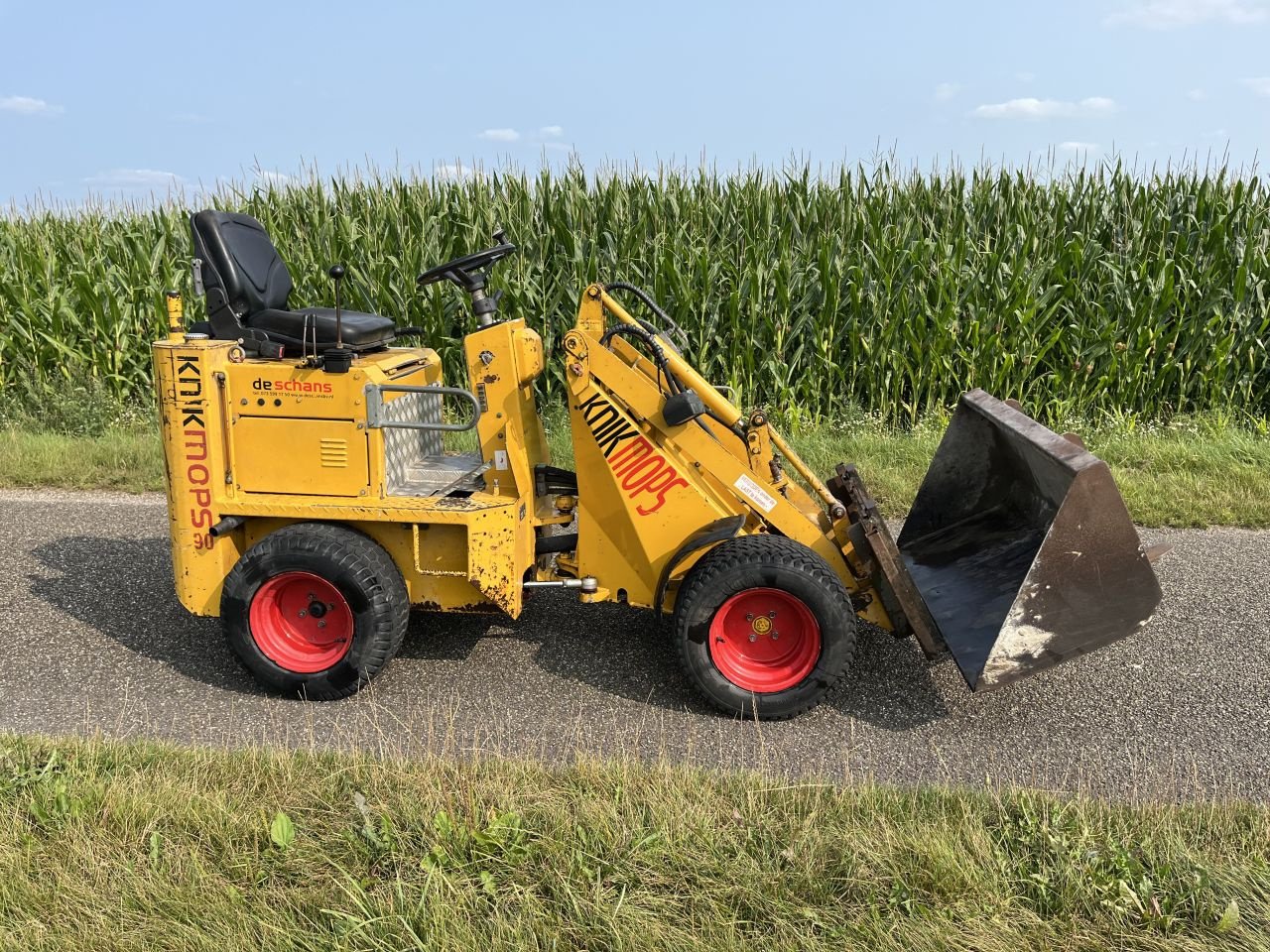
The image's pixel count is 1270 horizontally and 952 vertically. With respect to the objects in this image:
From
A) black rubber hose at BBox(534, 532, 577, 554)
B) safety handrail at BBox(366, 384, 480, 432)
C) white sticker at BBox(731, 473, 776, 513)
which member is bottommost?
black rubber hose at BBox(534, 532, 577, 554)

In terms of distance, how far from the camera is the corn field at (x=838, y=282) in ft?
29.4

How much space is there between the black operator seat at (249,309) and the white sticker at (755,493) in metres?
1.89

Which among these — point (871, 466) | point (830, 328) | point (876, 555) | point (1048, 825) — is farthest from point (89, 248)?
point (1048, 825)

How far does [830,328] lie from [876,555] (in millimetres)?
5040

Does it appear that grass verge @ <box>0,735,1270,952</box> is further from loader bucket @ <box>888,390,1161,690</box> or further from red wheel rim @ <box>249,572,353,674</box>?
red wheel rim @ <box>249,572,353,674</box>

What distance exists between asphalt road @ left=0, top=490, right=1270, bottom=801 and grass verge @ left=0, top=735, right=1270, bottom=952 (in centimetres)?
39

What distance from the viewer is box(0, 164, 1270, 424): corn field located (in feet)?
29.4

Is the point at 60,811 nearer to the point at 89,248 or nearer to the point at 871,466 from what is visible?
the point at 871,466

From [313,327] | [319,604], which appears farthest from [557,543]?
[313,327]

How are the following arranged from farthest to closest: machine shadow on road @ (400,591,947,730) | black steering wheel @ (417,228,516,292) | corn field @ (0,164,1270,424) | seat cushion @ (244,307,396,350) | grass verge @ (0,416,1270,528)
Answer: corn field @ (0,164,1270,424) < grass verge @ (0,416,1270,528) < seat cushion @ (244,307,396,350) < black steering wheel @ (417,228,516,292) < machine shadow on road @ (400,591,947,730)

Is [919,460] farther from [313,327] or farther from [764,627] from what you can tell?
[313,327]

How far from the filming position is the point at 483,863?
2984 mm

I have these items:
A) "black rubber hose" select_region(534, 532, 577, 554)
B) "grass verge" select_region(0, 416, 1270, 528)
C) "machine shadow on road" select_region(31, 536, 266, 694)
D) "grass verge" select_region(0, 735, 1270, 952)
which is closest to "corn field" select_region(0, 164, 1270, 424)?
"grass verge" select_region(0, 416, 1270, 528)

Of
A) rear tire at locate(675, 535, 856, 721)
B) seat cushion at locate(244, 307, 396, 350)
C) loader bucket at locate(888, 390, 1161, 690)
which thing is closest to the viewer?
loader bucket at locate(888, 390, 1161, 690)
